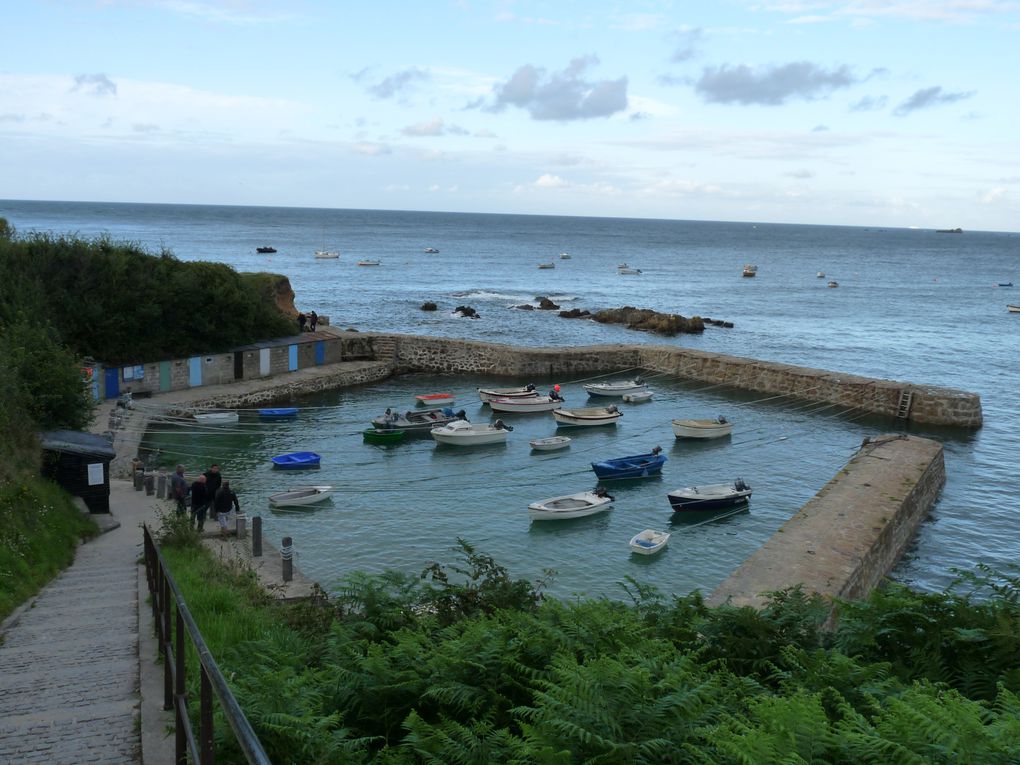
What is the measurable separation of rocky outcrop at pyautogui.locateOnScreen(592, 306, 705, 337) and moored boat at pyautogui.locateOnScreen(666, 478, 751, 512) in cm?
3557

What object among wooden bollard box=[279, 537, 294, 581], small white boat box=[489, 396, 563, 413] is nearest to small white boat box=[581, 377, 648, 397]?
small white boat box=[489, 396, 563, 413]

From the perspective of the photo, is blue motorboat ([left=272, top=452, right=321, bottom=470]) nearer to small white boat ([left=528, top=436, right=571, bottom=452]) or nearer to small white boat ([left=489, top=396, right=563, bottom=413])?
small white boat ([left=528, top=436, right=571, bottom=452])

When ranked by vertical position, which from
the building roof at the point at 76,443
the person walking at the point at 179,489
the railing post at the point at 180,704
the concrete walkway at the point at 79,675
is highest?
the railing post at the point at 180,704

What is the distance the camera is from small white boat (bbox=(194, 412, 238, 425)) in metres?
31.1

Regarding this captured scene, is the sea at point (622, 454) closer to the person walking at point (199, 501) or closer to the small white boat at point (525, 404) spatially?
the small white boat at point (525, 404)

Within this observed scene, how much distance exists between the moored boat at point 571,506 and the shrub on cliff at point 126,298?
18.8 metres

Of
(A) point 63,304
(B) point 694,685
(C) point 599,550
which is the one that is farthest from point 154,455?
(B) point 694,685

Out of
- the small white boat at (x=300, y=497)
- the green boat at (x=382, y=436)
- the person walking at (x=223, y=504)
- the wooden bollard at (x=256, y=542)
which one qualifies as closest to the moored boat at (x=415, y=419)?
the green boat at (x=382, y=436)

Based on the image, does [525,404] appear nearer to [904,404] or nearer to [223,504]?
[904,404]

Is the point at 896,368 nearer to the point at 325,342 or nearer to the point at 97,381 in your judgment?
the point at 325,342

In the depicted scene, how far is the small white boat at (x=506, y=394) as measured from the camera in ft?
120

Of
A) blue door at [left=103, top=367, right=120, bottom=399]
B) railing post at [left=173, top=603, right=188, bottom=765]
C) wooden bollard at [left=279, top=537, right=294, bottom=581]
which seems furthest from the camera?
blue door at [left=103, top=367, right=120, bottom=399]

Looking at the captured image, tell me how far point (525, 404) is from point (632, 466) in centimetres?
947

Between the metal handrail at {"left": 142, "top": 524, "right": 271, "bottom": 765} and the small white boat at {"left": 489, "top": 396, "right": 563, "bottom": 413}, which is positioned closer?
the metal handrail at {"left": 142, "top": 524, "right": 271, "bottom": 765}
